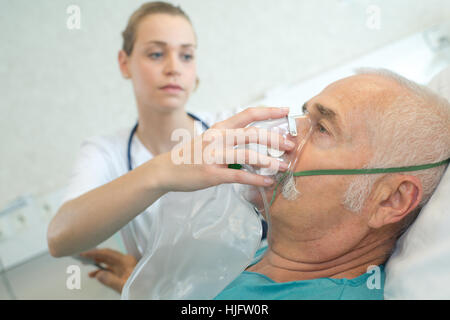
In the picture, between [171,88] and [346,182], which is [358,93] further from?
[171,88]

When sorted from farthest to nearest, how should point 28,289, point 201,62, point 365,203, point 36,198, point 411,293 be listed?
point 201,62, point 36,198, point 28,289, point 365,203, point 411,293

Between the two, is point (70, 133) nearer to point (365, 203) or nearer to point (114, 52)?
point (114, 52)

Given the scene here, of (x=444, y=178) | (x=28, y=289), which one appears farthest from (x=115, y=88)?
(x=444, y=178)

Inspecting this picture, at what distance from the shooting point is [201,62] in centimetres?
232

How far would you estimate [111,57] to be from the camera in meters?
2.15

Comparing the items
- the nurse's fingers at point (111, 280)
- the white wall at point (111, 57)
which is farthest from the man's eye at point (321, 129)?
the white wall at point (111, 57)

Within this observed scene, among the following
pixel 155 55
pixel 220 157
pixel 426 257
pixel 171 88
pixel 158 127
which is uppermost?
pixel 155 55

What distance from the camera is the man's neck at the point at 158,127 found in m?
1.50

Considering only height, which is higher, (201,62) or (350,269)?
(201,62)

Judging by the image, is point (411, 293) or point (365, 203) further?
point (365, 203)

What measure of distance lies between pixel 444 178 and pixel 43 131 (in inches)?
79.2

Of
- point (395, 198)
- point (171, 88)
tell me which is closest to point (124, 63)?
point (171, 88)

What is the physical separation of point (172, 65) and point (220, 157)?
79 centimetres

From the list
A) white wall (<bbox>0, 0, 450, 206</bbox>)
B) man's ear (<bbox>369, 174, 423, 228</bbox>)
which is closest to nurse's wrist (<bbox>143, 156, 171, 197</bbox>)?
man's ear (<bbox>369, 174, 423, 228</bbox>)
